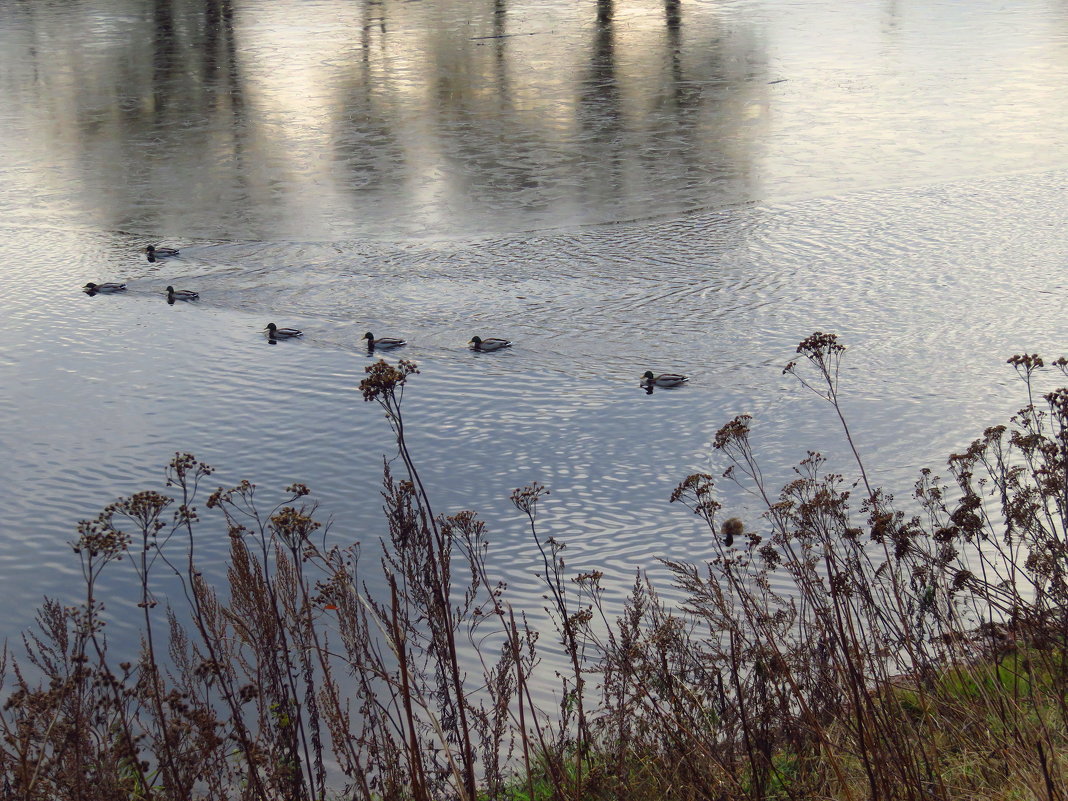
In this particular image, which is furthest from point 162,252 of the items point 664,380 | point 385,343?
point 664,380

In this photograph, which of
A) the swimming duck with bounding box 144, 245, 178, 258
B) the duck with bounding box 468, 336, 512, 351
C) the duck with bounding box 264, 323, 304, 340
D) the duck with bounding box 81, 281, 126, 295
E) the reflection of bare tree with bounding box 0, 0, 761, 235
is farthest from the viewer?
the reflection of bare tree with bounding box 0, 0, 761, 235

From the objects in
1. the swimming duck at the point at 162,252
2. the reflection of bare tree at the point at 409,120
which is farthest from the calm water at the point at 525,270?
the swimming duck at the point at 162,252

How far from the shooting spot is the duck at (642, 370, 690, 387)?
30.0 feet

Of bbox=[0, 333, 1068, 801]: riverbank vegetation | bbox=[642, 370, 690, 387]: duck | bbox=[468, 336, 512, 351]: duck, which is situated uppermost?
bbox=[468, 336, 512, 351]: duck

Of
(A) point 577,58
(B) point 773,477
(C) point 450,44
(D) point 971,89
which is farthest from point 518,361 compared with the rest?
(C) point 450,44

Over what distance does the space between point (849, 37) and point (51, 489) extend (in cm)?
2348

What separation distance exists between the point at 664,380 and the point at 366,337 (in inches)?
111

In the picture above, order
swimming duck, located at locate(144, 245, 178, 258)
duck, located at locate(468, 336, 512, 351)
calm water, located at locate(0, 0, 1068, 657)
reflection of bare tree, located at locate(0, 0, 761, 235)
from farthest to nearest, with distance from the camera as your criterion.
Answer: reflection of bare tree, located at locate(0, 0, 761, 235) < swimming duck, located at locate(144, 245, 178, 258) < duck, located at locate(468, 336, 512, 351) < calm water, located at locate(0, 0, 1068, 657)

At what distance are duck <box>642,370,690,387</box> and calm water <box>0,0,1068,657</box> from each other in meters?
0.12

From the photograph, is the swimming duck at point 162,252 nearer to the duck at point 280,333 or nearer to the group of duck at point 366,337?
the group of duck at point 366,337

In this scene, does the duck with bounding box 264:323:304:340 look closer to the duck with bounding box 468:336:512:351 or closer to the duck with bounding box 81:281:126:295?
the duck with bounding box 468:336:512:351

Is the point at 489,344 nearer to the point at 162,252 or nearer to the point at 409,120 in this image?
Result: the point at 162,252

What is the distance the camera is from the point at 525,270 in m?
12.2

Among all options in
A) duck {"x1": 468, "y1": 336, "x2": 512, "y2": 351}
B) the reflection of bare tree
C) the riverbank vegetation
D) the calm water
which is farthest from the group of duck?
the riverbank vegetation
